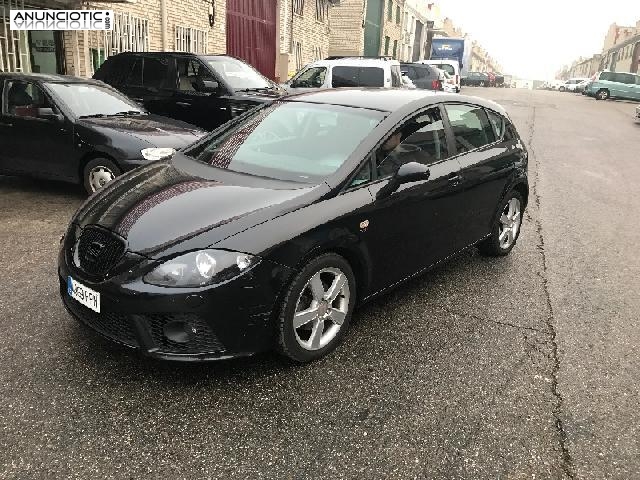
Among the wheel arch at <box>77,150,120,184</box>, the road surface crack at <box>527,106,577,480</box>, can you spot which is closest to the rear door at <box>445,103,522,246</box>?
the road surface crack at <box>527,106,577,480</box>

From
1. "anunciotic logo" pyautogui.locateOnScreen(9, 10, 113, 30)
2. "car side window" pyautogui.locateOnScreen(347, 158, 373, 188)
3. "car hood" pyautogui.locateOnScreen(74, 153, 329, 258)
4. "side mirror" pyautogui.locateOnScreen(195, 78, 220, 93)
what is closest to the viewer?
"car hood" pyautogui.locateOnScreen(74, 153, 329, 258)

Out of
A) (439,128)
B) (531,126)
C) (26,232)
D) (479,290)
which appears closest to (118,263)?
(439,128)

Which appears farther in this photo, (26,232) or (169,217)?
(26,232)

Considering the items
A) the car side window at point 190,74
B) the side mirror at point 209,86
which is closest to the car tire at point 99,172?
the side mirror at point 209,86

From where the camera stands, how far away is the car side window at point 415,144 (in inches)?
141

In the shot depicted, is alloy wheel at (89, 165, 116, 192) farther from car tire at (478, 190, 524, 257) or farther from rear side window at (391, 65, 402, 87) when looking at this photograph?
rear side window at (391, 65, 402, 87)

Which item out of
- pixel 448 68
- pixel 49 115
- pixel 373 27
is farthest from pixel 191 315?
pixel 373 27

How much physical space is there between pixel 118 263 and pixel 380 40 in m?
37.6

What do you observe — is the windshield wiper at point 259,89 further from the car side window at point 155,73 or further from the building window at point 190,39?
the building window at point 190,39

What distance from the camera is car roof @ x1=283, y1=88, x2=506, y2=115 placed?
3.89 m

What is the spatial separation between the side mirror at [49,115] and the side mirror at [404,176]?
4715 millimetres

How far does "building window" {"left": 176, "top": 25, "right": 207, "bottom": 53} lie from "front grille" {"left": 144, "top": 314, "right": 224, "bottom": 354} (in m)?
14.0

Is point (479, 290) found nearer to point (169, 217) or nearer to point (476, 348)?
point (476, 348)

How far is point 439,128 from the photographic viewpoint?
411 cm
